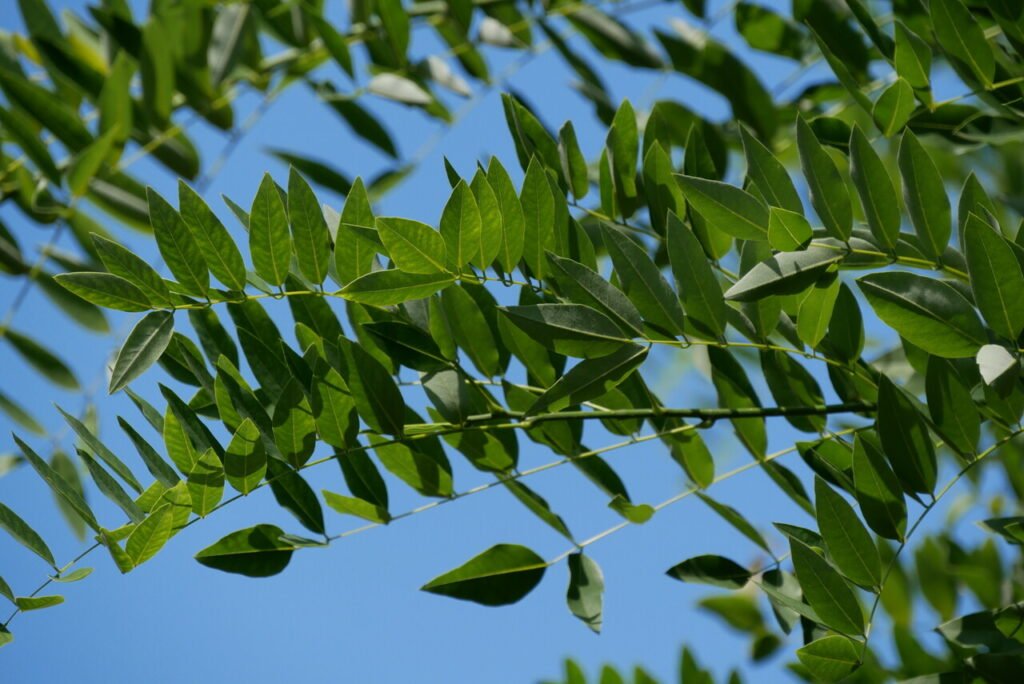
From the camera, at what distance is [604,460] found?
0.60m

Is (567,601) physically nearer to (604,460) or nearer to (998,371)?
(604,460)

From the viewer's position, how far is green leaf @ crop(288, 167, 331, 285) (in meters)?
0.49

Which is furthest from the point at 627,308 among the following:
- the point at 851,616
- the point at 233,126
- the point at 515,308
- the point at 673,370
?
the point at 673,370

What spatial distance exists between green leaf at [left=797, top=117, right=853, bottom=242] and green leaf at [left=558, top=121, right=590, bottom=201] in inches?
5.5

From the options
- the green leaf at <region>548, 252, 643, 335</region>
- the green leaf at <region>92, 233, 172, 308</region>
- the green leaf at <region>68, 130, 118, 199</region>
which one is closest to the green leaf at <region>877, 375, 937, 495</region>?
the green leaf at <region>548, 252, 643, 335</region>

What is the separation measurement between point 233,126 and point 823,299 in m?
0.71

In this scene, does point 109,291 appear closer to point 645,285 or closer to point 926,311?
point 645,285

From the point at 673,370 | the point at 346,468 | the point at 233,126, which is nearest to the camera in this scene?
the point at 346,468

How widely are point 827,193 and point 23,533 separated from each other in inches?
15.3

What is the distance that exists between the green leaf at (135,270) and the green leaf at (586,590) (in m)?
0.24

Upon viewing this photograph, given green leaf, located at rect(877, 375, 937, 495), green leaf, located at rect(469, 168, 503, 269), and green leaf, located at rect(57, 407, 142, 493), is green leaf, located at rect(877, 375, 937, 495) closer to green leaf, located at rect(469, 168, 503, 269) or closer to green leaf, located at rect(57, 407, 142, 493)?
green leaf, located at rect(469, 168, 503, 269)

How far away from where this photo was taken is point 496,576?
1.72 ft

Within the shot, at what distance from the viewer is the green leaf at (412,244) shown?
1.43ft

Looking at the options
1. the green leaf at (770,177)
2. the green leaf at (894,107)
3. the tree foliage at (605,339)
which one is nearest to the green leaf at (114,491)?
the tree foliage at (605,339)
